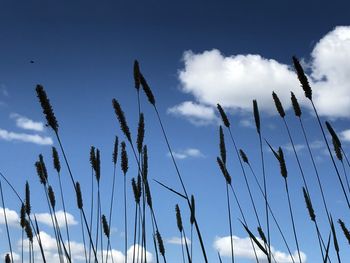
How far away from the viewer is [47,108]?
2441mm

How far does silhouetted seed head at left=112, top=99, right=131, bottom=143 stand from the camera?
2.99m

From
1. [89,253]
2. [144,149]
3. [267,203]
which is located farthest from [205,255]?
[89,253]

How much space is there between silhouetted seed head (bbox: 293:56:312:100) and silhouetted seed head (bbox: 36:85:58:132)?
71.2 inches

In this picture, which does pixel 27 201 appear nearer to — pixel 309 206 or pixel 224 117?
pixel 224 117

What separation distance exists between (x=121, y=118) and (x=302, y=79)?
136 cm

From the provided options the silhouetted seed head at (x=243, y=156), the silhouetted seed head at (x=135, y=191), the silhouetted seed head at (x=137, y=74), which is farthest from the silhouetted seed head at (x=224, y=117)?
the silhouetted seed head at (x=135, y=191)

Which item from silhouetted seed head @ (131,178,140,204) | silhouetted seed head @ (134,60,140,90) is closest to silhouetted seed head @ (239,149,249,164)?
silhouetted seed head @ (131,178,140,204)

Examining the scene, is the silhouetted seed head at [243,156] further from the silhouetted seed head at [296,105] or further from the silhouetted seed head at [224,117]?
the silhouetted seed head at [296,105]

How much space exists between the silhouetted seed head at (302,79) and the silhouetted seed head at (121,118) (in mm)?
1312

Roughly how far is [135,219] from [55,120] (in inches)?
50.9

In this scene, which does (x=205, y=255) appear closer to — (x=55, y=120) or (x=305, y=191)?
(x=55, y=120)

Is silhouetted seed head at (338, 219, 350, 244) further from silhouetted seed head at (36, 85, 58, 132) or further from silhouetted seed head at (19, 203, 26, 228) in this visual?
silhouetted seed head at (19, 203, 26, 228)

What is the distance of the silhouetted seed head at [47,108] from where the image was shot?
2395 millimetres

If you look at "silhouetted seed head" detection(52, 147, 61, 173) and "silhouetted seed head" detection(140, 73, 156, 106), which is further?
"silhouetted seed head" detection(52, 147, 61, 173)
